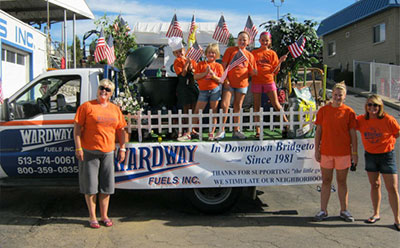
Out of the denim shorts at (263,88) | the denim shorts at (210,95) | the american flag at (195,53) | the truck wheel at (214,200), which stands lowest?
the truck wheel at (214,200)

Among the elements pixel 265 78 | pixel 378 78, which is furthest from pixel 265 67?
pixel 378 78

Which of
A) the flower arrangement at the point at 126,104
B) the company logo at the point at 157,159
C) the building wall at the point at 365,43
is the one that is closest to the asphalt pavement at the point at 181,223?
the company logo at the point at 157,159

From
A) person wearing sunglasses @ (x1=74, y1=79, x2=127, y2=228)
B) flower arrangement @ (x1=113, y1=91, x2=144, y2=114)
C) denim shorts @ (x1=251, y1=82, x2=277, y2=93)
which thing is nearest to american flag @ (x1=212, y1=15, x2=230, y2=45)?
denim shorts @ (x1=251, y1=82, x2=277, y2=93)

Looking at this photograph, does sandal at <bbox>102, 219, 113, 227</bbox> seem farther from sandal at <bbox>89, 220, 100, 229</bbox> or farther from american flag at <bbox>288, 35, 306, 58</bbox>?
american flag at <bbox>288, 35, 306, 58</bbox>

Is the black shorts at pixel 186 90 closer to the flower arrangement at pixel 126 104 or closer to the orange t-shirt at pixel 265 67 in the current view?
the flower arrangement at pixel 126 104

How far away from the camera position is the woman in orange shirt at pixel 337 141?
489 centimetres

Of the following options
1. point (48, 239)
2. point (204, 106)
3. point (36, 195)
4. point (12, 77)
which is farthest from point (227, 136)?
point (12, 77)

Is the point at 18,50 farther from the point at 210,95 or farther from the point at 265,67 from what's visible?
the point at 265,67

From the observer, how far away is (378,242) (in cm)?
432

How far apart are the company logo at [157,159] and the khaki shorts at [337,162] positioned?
5.68ft

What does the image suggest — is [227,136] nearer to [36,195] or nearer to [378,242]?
[378,242]

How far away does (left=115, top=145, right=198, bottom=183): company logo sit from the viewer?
5055 mm

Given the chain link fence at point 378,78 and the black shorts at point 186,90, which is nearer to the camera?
the black shorts at point 186,90

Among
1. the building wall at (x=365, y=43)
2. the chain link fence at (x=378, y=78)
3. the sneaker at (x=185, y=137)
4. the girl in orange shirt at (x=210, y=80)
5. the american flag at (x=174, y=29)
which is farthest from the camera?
the building wall at (x=365, y=43)
